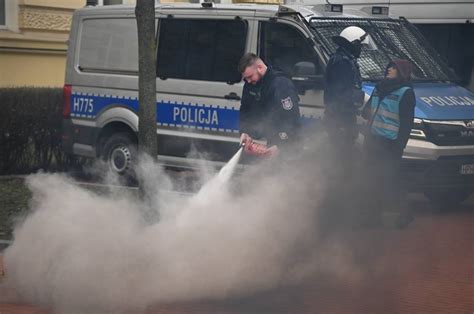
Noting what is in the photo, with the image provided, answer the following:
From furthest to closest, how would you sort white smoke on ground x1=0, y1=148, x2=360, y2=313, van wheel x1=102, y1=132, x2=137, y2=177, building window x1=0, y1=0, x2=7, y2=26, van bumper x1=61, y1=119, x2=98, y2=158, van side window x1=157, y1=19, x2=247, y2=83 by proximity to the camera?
1. building window x1=0, y1=0, x2=7, y2=26
2. van bumper x1=61, y1=119, x2=98, y2=158
3. van wheel x1=102, y1=132, x2=137, y2=177
4. van side window x1=157, y1=19, x2=247, y2=83
5. white smoke on ground x1=0, y1=148, x2=360, y2=313

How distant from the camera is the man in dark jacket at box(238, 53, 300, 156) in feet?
29.2

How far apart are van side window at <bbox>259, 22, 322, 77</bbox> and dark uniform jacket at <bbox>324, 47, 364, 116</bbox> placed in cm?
82

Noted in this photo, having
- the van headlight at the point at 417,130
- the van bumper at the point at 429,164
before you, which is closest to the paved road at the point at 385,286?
Result: the van bumper at the point at 429,164

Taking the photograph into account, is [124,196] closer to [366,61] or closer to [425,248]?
[425,248]

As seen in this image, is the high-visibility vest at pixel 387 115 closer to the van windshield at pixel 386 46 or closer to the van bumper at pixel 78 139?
the van windshield at pixel 386 46

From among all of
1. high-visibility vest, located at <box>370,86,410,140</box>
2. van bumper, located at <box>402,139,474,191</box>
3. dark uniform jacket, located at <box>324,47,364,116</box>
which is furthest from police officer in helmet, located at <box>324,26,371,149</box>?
van bumper, located at <box>402,139,474,191</box>

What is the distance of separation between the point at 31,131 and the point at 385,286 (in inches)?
293

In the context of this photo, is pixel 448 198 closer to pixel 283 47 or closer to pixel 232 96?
pixel 283 47

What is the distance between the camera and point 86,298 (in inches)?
290

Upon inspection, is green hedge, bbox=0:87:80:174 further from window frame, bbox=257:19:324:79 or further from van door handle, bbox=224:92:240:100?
window frame, bbox=257:19:324:79

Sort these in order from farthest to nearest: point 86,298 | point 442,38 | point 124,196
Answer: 1. point 442,38
2. point 124,196
3. point 86,298

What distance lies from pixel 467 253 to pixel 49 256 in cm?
425

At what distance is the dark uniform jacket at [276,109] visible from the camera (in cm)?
891

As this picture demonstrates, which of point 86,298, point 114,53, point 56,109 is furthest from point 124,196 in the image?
point 56,109
